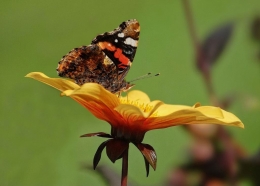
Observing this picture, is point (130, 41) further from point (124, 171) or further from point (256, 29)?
point (256, 29)

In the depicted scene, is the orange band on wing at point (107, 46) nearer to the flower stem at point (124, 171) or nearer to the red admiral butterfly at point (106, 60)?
the red admiral butterfly at point (106, 60)

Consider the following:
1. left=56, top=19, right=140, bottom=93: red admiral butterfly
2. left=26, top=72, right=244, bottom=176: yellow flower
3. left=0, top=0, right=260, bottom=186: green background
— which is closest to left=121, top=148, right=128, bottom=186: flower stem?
left=26, top=72, right=244, bottom=176: yellow flower

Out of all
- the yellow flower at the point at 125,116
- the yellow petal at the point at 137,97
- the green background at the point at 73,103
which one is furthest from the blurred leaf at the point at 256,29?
the yellow flower at the point at 125,116

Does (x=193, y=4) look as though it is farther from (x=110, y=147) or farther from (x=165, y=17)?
(x=110, y=147)

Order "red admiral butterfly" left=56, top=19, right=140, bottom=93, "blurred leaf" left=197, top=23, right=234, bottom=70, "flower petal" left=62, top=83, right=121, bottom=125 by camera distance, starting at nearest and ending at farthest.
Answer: "flower petal" left=62, top=83, right=121, bottom=125 < "red admiral butterfly" left=56, top=19, right=140, bottom=93 < "blurred leaf" left=197, top=23, right=234, bottom=70

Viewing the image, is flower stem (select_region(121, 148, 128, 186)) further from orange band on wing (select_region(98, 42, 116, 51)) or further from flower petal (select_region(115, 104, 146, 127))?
orange band on wing (select_region(98, 42, 116, 51))

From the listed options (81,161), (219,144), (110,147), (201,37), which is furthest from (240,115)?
(110,147)
